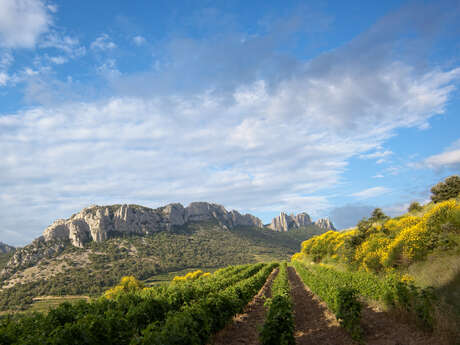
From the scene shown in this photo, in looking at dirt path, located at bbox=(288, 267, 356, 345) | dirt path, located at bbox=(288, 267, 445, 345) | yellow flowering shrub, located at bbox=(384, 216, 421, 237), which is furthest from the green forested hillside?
yellow flowering shrub, located at bbox=(384, 216, 421, 237)

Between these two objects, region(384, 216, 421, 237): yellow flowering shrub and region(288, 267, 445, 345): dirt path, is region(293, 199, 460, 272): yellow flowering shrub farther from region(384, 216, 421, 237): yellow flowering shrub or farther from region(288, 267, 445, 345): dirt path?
region(288, 267, 445, 345): dirt path

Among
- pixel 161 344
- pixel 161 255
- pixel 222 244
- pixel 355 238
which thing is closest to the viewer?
pixel 161 344

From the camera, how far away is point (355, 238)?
99.9 ft

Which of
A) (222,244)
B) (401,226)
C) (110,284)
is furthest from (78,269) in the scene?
(401,226)

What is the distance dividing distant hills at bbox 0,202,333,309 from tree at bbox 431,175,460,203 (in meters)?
91.6

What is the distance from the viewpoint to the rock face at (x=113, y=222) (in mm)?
124188

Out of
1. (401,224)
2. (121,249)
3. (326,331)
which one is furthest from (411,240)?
(121,249)

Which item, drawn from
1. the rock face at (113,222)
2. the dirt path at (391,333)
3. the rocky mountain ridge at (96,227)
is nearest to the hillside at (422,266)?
the dirt path at (391,333)

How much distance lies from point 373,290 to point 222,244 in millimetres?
125097

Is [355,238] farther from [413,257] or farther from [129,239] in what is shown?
Result: [129,239]

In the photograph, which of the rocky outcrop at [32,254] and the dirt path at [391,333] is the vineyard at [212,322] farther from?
the rocky outcrop at [32,254]

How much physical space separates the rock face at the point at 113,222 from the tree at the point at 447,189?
128 metres

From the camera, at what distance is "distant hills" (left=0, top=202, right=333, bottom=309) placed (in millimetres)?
89500

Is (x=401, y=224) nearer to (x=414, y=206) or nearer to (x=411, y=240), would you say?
(x=411, y=240)
